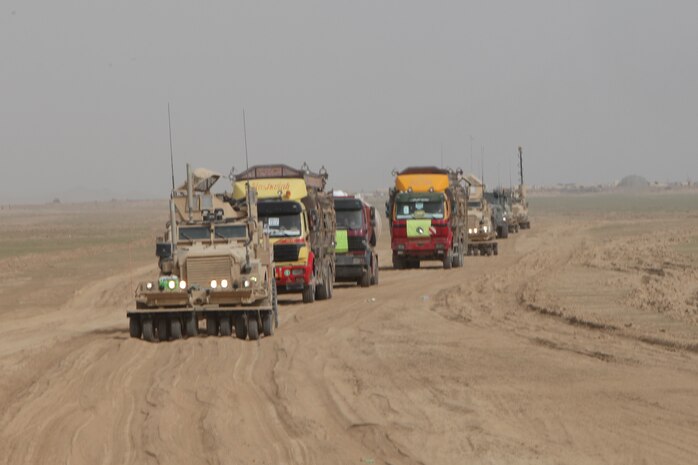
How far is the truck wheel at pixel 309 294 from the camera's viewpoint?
2922 centimetres

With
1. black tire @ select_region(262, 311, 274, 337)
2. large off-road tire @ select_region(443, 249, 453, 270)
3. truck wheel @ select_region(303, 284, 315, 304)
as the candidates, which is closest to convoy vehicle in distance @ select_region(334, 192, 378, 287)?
truck wheel @ select_region(303, 284, 315, 304)

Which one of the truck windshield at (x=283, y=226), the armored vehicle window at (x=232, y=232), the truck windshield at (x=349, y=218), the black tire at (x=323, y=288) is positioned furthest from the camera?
the truck windshield at (x=349, y=218)

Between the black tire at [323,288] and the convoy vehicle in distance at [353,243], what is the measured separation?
12.5 ft

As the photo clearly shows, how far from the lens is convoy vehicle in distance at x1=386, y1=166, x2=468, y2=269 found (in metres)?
41.4

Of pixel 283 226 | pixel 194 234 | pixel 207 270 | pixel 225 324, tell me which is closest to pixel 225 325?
pixel 225 324

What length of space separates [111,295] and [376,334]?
1452 cm

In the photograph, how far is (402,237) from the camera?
138ft

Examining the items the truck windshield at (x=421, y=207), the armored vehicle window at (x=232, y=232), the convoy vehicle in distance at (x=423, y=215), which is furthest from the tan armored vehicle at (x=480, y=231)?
the armored vehicle window at (x=232, y=232)

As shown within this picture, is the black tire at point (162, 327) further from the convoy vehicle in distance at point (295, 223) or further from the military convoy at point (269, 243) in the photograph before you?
the convoy vehicle in distance at point (295, 223)

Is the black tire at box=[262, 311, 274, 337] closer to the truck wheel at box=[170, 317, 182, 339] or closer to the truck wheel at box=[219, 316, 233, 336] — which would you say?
the truck wheel at box=[219, 316, 233, 336]

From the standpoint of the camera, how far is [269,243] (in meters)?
24.3

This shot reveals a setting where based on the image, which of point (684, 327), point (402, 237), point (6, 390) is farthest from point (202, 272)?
point (402, 237)

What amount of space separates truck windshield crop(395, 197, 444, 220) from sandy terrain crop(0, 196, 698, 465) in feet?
32.7

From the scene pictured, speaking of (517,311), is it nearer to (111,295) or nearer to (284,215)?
(284,215)
